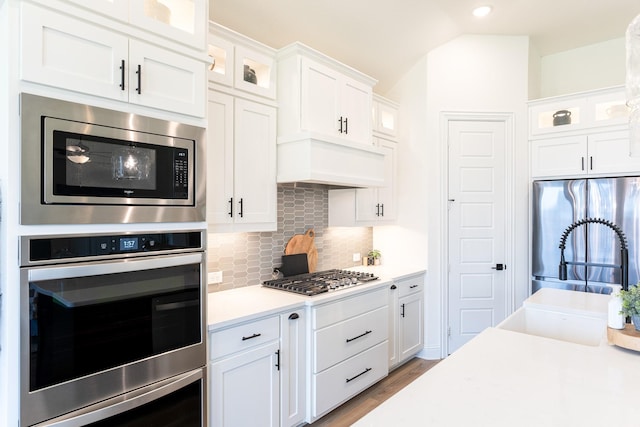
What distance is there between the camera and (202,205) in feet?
6.23

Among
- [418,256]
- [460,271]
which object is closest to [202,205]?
[418,256]

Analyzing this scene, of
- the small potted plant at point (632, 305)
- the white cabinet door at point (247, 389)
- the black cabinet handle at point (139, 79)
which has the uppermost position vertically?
the black cabinet handle at point (139, 79)

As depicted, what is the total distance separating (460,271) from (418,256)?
45cm

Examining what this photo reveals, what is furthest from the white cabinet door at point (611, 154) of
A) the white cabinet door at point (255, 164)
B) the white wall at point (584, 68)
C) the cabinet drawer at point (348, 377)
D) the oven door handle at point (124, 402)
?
the oven door handle at point (124, 402)

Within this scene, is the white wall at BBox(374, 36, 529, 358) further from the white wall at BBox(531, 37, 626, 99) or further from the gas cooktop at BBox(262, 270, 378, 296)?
the gas cooktop at BBox(262, 270, 378, 296)

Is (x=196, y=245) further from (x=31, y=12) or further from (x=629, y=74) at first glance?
(x=629, y=74)

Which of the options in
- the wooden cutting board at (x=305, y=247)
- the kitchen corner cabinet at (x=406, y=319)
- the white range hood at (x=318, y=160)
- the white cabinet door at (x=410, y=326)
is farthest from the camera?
the white cabinet door at (x=410, y=326)

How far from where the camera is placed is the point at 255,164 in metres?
2.62

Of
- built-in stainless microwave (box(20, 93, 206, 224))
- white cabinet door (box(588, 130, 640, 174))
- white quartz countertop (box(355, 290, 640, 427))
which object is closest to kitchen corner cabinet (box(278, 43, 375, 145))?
built-in stainless microwave (box(20, 93, 206, 224))

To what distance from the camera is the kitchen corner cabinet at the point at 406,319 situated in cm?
340

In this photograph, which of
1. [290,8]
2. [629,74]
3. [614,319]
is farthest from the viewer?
[290,8]

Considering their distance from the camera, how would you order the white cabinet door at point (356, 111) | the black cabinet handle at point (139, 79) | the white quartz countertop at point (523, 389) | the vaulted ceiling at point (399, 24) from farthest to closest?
the white cabinet door at point (356, 111), the vaulted ceiling at point (399, 24), the black cabinet handle at point (139, 79), the white quartz countertop at point (523, 389)

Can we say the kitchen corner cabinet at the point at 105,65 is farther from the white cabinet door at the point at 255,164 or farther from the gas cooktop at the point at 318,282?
the gas cooktop at the point at 318,282

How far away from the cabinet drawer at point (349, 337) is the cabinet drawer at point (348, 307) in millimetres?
40
